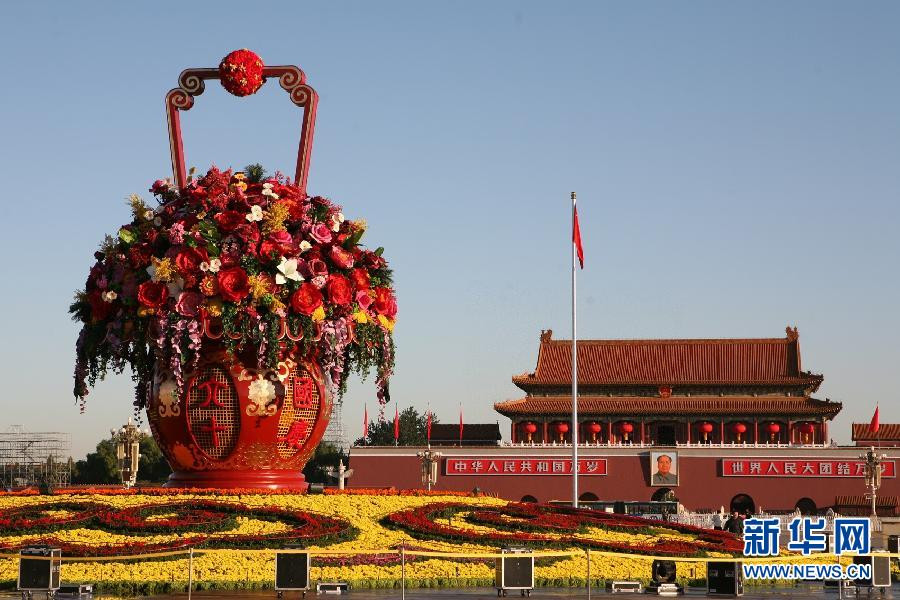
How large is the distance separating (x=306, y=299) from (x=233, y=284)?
1.02 m

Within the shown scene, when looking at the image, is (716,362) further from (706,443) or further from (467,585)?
(467,585)

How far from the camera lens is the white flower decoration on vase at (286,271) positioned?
1808cm

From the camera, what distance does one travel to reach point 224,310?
1786 cm

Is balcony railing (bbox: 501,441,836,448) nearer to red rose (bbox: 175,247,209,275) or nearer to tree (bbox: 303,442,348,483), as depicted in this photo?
tree (bbox: 303,442,348,483)

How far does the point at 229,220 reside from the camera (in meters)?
18.2

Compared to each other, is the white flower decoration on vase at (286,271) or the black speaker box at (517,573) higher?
the white flower decoration on vase at (286,271)

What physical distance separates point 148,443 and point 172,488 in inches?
2102

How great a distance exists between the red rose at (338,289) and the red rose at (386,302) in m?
1.00

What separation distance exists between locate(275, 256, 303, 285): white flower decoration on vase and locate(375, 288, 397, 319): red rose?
1.74 metres

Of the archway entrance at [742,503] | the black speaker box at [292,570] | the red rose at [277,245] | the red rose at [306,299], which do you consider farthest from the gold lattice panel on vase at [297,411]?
the archway entrance at [742,503]

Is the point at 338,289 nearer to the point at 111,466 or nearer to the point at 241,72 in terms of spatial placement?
the point at 241,72

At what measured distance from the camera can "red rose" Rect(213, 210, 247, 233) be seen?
→ 18.2 metres

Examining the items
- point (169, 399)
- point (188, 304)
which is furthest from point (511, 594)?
point (188, 304)

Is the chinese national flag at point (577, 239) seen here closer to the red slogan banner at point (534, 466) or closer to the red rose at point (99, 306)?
the red rose at point (99, 306)
